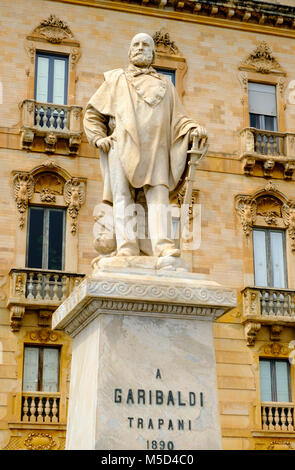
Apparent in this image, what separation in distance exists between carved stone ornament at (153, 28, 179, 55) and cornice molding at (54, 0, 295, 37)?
2.15ft

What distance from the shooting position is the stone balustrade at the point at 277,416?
72.6ft

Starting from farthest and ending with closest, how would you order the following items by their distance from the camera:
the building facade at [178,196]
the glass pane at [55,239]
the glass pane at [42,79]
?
the glass pane at [42,79]
the glass pane at [55,239]
the building facade at [178,196]

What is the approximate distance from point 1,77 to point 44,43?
167 cm

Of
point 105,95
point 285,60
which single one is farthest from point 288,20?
point 105,95

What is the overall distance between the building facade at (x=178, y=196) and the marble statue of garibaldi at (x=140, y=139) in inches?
508

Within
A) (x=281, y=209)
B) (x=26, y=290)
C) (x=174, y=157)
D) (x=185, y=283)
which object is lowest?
(x=185, y=283)

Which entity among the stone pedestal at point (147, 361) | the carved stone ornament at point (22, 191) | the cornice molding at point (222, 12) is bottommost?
the stone pedestal at point (147, 361)

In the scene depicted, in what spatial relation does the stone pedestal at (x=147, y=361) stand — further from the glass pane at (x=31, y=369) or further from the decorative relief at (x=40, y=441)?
the glass pane at (x=31, y=369)

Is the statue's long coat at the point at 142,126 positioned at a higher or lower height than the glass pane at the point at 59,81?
lower

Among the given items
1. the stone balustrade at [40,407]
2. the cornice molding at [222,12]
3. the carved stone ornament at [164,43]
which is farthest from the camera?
the cornice molding at [222,12]

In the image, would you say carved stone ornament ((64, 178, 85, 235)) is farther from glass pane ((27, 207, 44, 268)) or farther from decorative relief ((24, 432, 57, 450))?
decorative relief ((24, 432, 57, 450))

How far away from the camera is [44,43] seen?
23781 mm

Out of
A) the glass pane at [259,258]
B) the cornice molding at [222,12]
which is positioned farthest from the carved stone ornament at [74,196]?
the cornice molding at [222,12]
